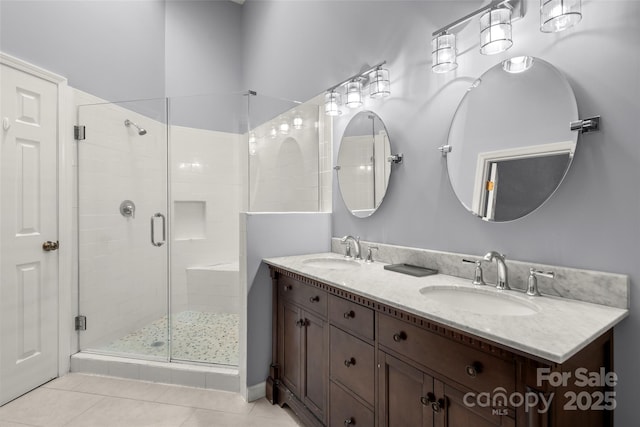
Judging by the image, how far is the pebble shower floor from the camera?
239cm

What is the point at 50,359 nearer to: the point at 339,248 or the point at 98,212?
the point at 98,212

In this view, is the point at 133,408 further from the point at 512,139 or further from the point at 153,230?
the point at 512,139

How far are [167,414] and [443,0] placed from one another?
2746mm

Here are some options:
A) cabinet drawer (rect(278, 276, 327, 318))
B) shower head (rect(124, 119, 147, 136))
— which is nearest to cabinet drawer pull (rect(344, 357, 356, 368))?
cabinet drawer (rect(278, 276, 327, 318))

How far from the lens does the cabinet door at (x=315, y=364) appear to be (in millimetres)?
1588

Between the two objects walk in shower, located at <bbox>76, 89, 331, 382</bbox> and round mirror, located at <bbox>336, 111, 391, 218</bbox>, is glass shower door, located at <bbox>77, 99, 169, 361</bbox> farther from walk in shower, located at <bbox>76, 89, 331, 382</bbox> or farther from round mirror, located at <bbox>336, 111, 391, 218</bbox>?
round mirror, located at <bbox>336, 111, 391, 218</bbox>

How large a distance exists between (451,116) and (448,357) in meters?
1.12

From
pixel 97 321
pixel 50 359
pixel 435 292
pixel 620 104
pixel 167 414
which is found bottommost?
pixel 167 414

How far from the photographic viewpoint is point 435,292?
53.5 inches

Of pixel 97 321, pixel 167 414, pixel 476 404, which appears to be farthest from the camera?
pixel 97 321

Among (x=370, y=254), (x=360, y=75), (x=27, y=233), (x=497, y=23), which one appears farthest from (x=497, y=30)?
(x=27, y=233)

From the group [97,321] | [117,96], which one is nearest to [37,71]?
[117,96]

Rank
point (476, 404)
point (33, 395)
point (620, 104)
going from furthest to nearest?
point (33, 395) → point (620, 104) → point (476, 404)

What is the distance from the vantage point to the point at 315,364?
1663mm
